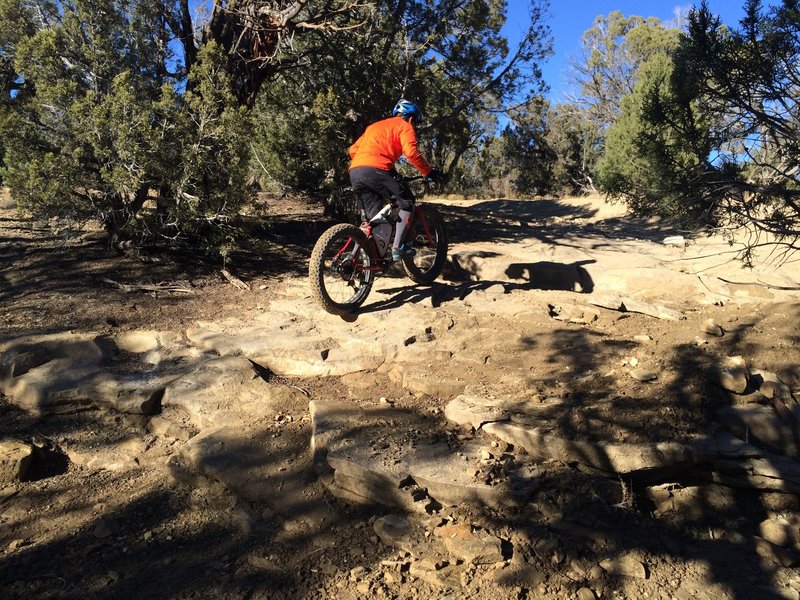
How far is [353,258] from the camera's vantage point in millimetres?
5242

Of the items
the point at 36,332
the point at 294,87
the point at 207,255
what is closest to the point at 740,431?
the point at 36,332

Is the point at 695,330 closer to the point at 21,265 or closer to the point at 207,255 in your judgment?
the point at 207,255

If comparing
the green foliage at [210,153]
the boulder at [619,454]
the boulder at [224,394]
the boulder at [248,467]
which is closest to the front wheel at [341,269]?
the boulder at [224,394]

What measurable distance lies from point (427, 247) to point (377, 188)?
1286 mm

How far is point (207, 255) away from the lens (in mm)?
6684

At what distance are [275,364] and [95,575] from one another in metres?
2.05

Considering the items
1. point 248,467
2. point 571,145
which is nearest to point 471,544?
point 248,467

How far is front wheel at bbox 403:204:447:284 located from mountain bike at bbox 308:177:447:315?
0.07 ft

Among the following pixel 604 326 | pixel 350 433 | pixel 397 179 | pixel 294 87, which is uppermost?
pixel 294 87

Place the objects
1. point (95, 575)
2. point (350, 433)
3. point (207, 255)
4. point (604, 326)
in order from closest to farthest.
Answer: point (95, 575) → point (350, 433) → point (604, 326) → point (207, 255)

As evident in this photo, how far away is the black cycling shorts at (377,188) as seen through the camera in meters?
5.26

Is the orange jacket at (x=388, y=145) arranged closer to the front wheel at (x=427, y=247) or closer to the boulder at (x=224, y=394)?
the front wheel at (x=427, y=247)

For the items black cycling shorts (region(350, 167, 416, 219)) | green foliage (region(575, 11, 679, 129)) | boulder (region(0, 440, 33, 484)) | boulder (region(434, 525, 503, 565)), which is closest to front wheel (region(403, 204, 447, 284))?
black cycling shorts (region(350, 167, 416, 219))

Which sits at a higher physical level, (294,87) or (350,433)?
(294,87)
